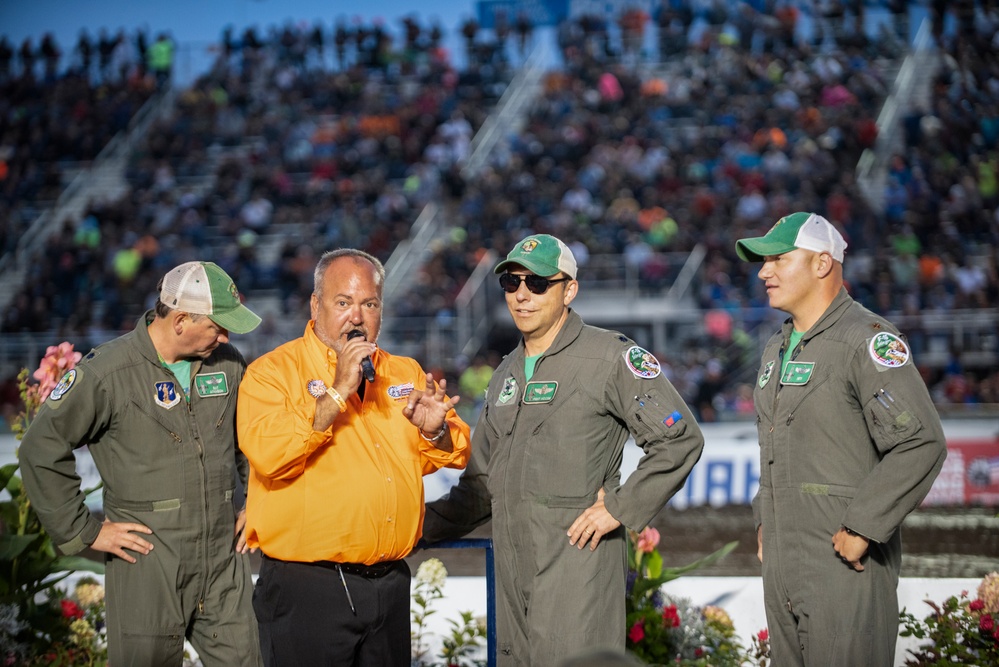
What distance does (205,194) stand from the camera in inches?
911

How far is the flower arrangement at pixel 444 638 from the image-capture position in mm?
5250

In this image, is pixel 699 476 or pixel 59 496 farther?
pixel 699 476

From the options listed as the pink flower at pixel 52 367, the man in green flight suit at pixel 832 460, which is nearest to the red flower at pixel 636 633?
the man in green flight suit at pixel 832 460

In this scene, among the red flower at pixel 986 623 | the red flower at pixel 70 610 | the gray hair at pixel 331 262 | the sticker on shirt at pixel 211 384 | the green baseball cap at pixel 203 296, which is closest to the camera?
the gray hair at pixel 331 262

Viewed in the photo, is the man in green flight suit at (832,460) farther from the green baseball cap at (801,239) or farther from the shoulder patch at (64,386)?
the shoulder patch at (64,386)

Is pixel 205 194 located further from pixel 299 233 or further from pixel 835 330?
pixel 835 330

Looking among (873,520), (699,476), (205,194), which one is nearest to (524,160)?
(205,194)

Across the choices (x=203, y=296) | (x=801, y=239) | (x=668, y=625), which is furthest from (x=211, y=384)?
(x=668, y=625)

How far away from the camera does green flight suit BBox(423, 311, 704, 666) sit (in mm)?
3846

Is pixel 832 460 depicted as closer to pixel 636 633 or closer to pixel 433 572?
pixel 636 633

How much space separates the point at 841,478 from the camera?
155 inches

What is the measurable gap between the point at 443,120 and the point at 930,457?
70.2 feet

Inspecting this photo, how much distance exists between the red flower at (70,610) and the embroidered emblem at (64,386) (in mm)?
1794

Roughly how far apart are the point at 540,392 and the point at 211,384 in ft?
4.40
